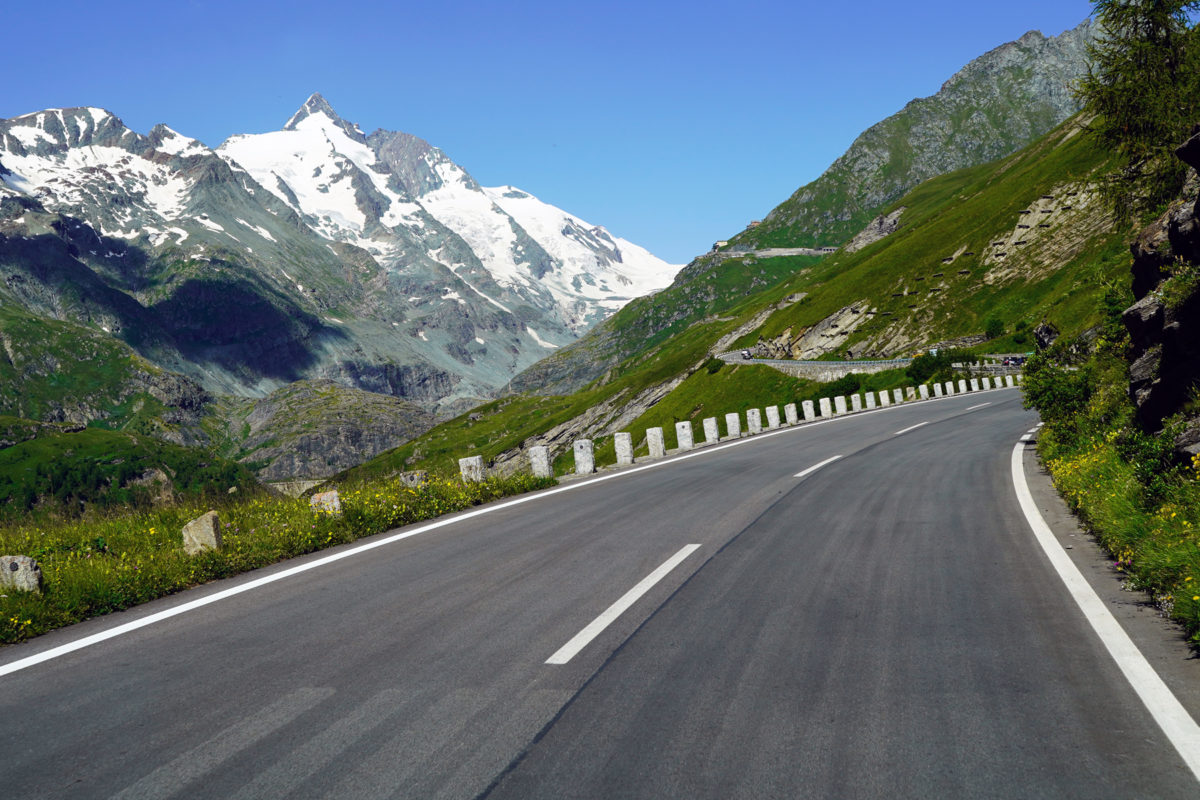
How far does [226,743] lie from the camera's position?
406 cm

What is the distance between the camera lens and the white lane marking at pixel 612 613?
5.25m

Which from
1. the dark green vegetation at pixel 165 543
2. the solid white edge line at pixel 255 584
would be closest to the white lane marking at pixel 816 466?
the solid white edge line at pixel 255 584

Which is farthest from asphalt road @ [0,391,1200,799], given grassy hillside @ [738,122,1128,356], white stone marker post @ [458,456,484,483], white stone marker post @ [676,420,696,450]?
grassy hillside @ [738,122,1128,356]

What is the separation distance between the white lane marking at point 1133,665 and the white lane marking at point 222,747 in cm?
448

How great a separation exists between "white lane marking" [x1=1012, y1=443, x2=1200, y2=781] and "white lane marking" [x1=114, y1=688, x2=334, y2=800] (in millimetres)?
4480

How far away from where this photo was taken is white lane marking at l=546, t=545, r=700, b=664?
525 centimetres

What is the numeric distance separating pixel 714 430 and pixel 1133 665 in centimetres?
1972

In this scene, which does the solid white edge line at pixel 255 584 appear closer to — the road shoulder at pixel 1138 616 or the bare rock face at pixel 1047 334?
the road shoulder at pixel 1138 616

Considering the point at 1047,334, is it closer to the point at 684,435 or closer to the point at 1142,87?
the point at 1142,87

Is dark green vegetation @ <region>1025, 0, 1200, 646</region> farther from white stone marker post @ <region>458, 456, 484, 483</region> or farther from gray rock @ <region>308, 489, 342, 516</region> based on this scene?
white stone marker post @ <region>458, 456, 484, 483</region>

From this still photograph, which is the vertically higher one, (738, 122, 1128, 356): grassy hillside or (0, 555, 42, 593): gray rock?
(738, 122, 1128, 356): grassy hillside

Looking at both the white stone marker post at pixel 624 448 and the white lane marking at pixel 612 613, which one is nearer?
the white lane marking at pixel 612 613

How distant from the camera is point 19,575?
6.89 metres

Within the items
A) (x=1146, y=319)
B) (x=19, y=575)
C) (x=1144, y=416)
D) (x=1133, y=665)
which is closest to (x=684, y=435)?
(x=1146, y=319)
